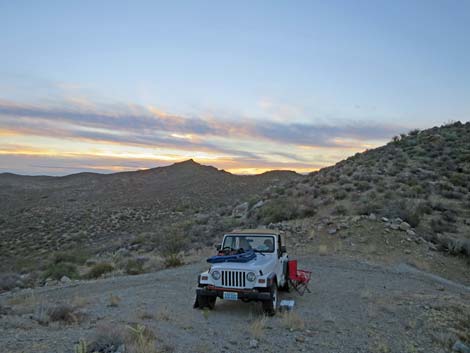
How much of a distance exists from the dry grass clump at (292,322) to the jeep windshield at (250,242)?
2062mm

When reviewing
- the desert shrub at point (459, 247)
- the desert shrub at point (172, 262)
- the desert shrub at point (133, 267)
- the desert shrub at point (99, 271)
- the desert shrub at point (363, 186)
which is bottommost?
the desert shrub at point (99, 271)

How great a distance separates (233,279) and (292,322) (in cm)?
153

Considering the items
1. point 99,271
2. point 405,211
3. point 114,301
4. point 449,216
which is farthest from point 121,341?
point 449,216

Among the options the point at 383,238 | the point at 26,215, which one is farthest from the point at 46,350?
the point at 26,215

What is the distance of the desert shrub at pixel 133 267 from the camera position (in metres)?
16.5

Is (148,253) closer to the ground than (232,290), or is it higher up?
closer to the ground

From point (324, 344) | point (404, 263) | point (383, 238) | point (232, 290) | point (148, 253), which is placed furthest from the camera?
point (148, 253)

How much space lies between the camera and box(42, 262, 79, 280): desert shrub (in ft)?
57.4

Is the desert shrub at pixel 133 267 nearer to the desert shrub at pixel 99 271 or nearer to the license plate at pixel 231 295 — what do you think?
the desert shrub at pixel 99 271

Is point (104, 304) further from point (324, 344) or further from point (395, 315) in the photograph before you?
point (395, 315)

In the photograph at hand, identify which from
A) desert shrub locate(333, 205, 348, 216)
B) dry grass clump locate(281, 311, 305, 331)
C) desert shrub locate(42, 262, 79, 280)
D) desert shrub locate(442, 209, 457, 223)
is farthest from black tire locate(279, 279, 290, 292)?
desert shrub locate(442, 209, 457, 223)

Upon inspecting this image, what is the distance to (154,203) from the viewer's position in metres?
50.2

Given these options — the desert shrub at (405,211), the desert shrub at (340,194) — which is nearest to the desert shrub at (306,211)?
the desert shrub at (340,194)

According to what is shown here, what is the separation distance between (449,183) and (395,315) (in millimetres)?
19528
